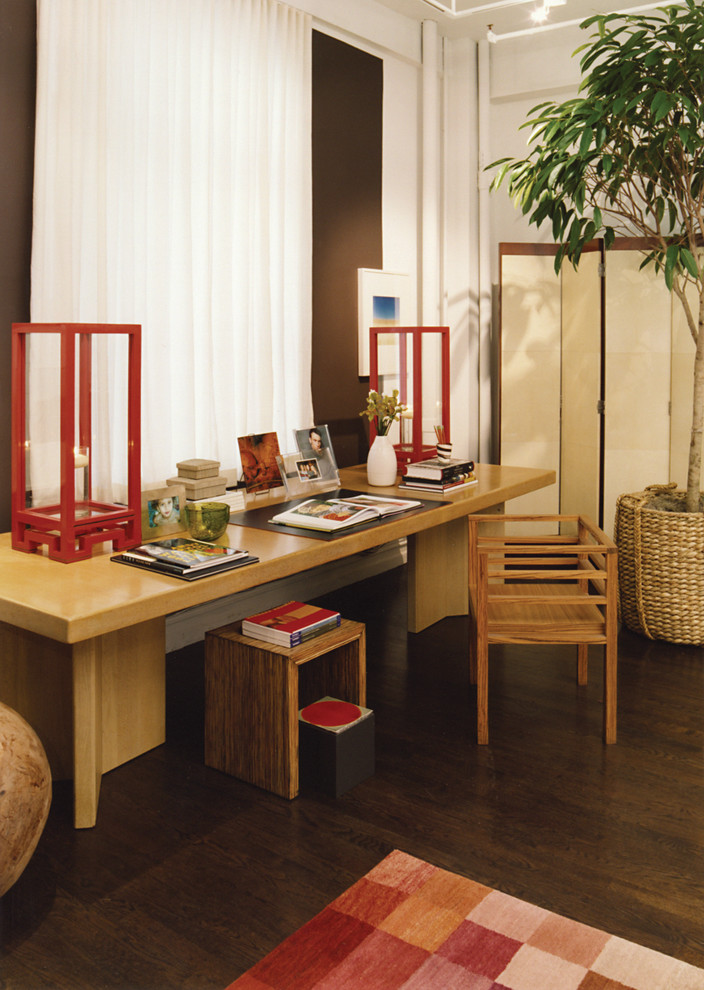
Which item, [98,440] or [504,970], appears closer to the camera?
[504,970]

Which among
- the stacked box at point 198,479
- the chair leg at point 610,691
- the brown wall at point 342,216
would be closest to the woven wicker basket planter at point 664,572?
the chair leg at point 610,691

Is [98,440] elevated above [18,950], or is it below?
above

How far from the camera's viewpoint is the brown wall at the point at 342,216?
409 cm

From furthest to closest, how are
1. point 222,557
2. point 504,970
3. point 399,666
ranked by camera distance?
point 399,666
point 222,557
point 504,970

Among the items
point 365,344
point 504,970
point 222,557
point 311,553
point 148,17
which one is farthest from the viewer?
point 365,344

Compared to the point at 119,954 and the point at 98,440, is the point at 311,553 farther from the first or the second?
the point at 119,954

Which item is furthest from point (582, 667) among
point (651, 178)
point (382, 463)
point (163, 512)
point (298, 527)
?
point (651, 178)

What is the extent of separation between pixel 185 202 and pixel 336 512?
4.42 feet

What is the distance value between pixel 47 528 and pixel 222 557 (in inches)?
19.9

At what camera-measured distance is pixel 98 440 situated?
286 centimetres

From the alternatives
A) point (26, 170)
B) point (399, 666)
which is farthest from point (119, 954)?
point (26, 170)

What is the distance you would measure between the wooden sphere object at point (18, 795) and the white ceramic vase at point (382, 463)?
196 centimetres

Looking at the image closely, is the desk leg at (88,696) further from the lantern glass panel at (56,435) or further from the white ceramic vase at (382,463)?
the white ceramic vase at (382,463)

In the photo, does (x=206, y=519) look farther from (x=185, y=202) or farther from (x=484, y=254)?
(x=484, y=254)
